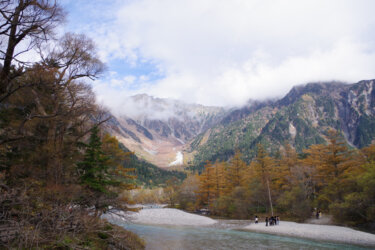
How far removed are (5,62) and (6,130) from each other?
6.96 metres

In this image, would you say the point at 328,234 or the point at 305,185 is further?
the point at 305,185

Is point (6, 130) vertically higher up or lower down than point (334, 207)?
higher up

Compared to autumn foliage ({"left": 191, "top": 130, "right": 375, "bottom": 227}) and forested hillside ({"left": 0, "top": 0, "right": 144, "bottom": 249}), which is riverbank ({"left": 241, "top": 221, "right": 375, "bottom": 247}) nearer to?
autumn foliage ({"left": 191, "top": 130, "right": 375, "bottom": 227})

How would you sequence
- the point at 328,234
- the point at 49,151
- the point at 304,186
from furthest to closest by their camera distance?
the point at 304,186 → the point at 328,234 → the point at 49,151

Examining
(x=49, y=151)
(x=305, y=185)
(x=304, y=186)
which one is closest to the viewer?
(x=49, y=151)

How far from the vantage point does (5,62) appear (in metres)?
8.19

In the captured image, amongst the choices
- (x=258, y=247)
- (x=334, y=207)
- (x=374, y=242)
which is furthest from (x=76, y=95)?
(x=334, y=207)

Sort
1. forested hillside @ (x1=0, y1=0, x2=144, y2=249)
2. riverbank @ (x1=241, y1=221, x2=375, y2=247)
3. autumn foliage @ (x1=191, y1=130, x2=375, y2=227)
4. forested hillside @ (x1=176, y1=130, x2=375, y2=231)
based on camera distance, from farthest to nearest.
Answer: autumn foliage @ (x1=191, y1=130, x2=375, y2=227), forested hillside @ (x1=176, y1=130, x2=375, y2=231), riverbank @ (x1=241, y1=221, x2=375, y2=247), forested hillside @ (x1=0, y1=0, x2=144, y2=249)

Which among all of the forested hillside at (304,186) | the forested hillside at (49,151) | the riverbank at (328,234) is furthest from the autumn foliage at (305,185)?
the forested hillside at (49,151)

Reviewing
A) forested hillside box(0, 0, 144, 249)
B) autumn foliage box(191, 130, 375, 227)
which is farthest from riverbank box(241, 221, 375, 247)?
forested hillside box(0, 0, 144, 249)

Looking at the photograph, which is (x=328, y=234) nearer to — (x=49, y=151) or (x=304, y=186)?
(x=304, y=186)

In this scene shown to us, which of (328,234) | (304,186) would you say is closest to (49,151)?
(328,234)

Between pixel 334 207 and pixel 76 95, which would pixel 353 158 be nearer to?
pixel 334 207

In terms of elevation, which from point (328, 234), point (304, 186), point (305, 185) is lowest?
point (328, 234)
